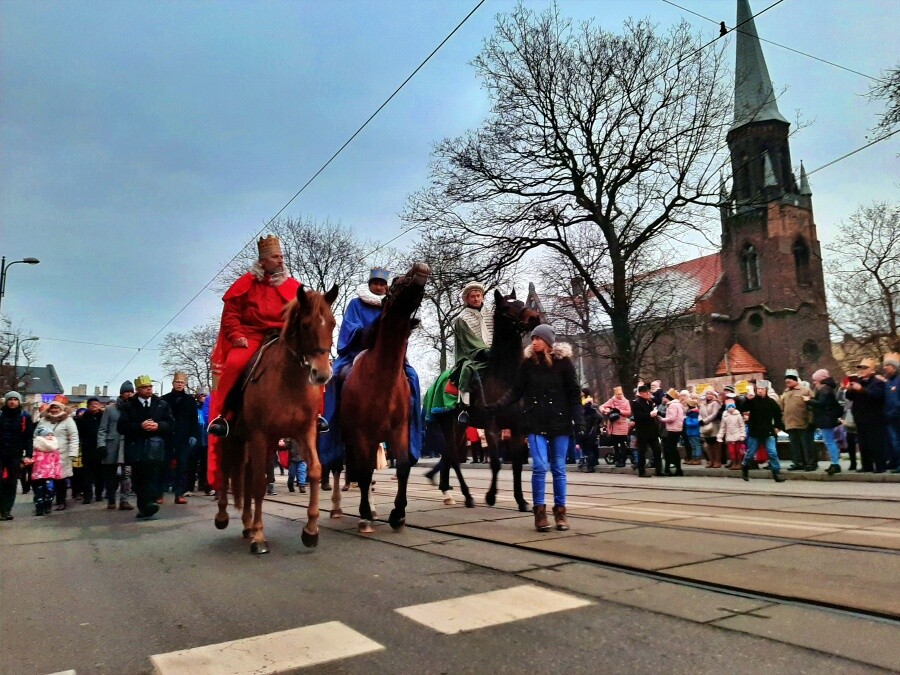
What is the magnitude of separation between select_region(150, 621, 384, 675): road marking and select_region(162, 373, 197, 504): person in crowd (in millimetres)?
10040

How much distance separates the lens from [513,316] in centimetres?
878

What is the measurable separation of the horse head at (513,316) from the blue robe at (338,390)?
131cm

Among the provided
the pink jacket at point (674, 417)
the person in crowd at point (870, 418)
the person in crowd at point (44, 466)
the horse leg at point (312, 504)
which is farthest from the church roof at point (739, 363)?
the horse leg at point (312, 504)

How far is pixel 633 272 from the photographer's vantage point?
102ft

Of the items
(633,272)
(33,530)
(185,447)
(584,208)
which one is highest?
(584,208)

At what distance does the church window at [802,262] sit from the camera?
214 ft

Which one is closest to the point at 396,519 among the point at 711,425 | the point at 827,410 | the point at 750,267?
the point at 827,410

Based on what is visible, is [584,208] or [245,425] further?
[584,208]

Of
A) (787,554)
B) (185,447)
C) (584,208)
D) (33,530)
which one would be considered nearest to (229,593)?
(787,554)

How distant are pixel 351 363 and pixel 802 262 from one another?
218 feet

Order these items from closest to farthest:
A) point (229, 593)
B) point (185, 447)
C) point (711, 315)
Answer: point (229, 593)
point (185, 447)
point (711, 315)

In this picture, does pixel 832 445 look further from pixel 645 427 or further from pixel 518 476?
pixel 518 476

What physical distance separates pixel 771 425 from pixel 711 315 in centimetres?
5342

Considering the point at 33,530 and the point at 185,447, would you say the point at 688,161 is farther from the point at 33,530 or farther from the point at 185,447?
the point at 33,530
